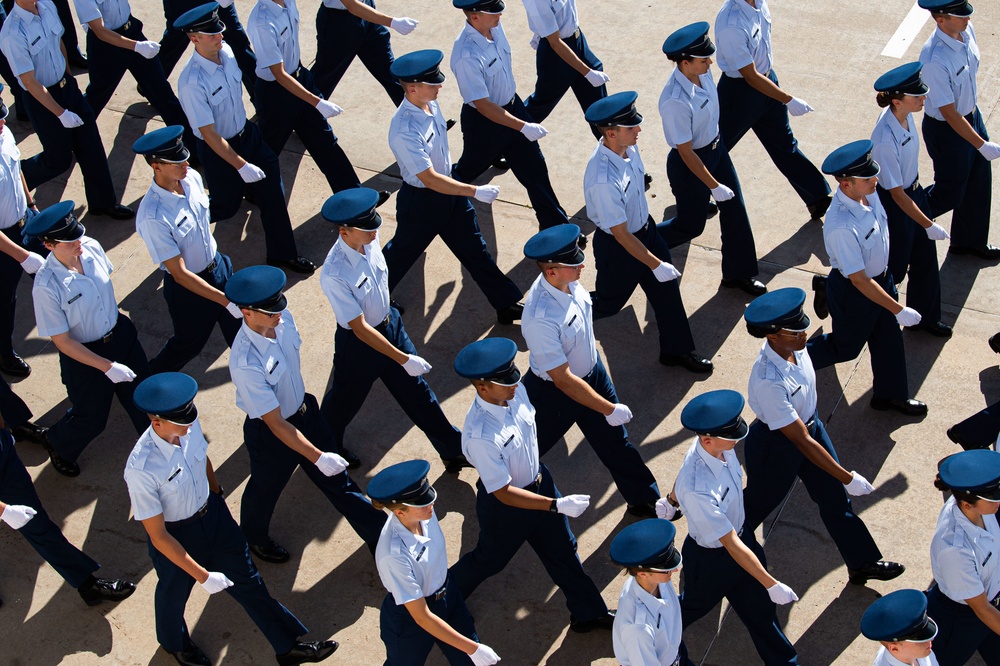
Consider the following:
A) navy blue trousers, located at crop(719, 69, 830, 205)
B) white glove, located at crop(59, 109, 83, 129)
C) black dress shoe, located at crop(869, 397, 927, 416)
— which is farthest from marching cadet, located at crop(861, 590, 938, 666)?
white glove, located at crop(59, 109, 83, 129)

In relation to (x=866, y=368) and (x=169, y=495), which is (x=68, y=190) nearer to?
(x=169, y=495)

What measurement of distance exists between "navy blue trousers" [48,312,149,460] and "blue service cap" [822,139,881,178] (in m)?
4.27

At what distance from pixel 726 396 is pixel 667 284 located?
2.13 m

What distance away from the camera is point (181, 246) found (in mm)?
7980

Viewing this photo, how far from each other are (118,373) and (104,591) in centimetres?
123

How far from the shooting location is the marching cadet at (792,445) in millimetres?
6664

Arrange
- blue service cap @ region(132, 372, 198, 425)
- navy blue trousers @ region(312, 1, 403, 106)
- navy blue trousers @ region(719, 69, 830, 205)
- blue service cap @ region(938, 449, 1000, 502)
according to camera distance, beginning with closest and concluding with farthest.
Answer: blue service cap @ region(938, 449, 1000, 502)
blue service cap @ region(132, 372, 198, 425)
navy blue trousers @ region(719, 69, 830, 205)
navy blue trousers @ region(312, 1, 403, 106)

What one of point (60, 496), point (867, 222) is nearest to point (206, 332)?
point (60, 496)

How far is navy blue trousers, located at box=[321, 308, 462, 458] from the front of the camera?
766 cm

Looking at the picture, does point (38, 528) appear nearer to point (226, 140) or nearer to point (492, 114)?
point (226, 140)

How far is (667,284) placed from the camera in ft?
27.4

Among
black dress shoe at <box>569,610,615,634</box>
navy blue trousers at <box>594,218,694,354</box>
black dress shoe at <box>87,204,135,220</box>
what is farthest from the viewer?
black dress shoe at <box>87,204,135,220</box>

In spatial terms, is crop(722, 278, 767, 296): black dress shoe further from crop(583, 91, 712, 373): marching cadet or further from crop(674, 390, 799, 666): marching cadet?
crop(674, 390, 799, 666): marching cadet

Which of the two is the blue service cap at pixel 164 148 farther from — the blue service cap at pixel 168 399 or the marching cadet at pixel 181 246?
the blue service cap at pixel 168 399
